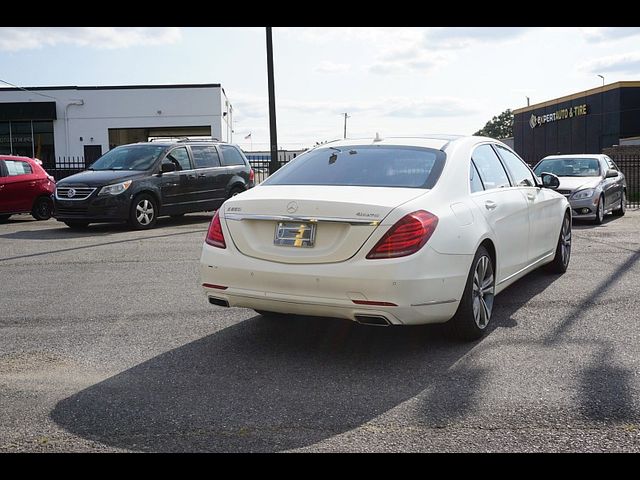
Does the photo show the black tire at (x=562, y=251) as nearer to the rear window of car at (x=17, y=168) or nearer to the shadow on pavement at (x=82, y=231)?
the shadow on pavement at (x=82, y=231)

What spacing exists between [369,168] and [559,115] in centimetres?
5378

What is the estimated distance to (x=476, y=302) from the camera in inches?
221

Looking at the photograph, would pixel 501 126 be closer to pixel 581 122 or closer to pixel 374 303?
pixel 581 122

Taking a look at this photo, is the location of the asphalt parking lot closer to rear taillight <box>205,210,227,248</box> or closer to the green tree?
rear taillight <box>205,210,227,248</box>

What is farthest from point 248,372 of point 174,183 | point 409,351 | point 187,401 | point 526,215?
point 174,183

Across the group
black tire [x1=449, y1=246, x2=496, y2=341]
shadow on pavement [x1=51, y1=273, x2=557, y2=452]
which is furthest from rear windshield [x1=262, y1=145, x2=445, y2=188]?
shadow on pavement [x1=51, y1=273, x2=557, y2=452]

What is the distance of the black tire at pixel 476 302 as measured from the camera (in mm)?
5395

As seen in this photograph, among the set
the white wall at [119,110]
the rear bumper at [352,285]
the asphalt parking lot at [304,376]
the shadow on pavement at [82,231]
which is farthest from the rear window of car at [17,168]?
the white wall at [119,110]

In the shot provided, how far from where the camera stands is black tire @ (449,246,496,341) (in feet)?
17.7

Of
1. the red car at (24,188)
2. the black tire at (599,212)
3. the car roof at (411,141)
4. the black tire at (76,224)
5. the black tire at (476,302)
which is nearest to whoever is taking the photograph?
the black tire at (476,302)

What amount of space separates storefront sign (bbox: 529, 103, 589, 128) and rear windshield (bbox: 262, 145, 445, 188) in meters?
48.8

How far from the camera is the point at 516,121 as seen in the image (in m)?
66.8

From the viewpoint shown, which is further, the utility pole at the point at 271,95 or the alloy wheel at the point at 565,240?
the utility pole at the point at 271,95
